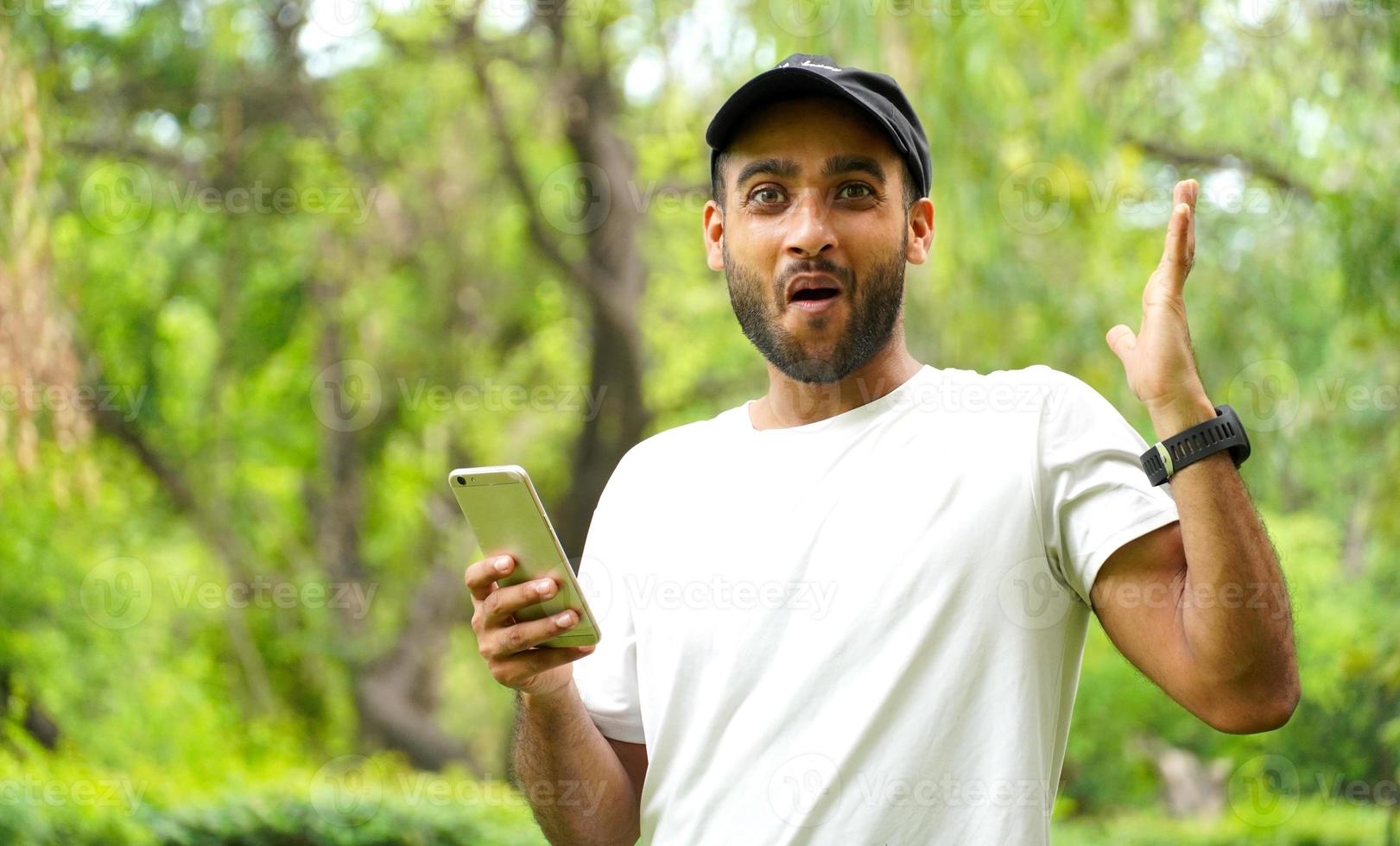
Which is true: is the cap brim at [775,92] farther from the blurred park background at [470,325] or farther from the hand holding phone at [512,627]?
the blurred park background at [470,325]

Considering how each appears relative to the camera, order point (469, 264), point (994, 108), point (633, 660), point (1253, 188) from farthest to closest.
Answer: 1. point (469, 264)
2. point (1253, 188)
3. point (994, 108)
4. point (633, 660)

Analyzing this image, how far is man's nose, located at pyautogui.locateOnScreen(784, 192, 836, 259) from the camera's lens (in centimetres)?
182

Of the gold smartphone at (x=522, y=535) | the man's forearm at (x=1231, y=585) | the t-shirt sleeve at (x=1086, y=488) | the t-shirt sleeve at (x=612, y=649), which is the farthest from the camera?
the t-shirt sleeve at (x=612, y=649)

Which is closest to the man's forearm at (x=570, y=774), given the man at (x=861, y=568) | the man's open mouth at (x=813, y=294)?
the man at (x=861, y=568)

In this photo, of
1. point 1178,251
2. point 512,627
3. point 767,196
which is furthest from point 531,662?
point 1178,251

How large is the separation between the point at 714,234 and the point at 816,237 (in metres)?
0.29

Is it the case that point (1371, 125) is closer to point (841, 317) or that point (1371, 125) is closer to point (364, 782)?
point (841, 317)

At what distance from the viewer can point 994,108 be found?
16.3ft

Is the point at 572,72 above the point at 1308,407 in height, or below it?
above

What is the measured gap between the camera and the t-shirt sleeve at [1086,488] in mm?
1524

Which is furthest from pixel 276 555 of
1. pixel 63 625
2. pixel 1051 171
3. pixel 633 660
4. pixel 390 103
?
pixel 633 660

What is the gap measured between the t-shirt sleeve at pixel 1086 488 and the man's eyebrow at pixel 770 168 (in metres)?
0.46

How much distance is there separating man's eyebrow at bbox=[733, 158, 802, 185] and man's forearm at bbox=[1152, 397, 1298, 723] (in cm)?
64

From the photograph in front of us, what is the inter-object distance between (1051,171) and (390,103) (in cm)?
425
